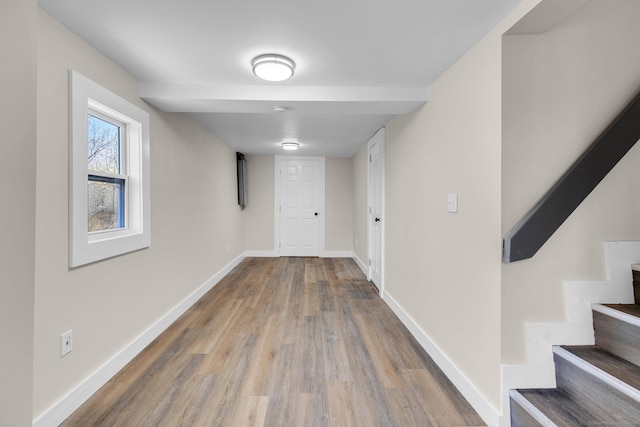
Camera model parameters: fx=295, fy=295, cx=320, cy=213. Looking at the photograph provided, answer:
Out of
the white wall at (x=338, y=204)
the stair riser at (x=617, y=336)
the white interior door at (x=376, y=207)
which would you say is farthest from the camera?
the white wall at (x=338, y=204)

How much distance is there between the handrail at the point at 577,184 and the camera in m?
1.38

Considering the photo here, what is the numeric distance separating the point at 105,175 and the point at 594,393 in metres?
2.92

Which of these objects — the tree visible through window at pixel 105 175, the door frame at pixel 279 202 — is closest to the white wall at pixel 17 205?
the tree visible through window at pixel 105 175

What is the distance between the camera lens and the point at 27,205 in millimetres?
892

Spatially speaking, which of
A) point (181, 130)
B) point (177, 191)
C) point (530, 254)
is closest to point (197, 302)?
point (177, 191)

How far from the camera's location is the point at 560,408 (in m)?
1.32

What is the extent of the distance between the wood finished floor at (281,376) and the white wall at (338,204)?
9.99ft

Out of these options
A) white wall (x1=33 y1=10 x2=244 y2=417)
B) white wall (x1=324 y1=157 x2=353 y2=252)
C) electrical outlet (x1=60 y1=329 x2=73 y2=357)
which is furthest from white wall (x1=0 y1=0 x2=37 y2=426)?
white wall (x1=324 y1=157 x2=353 y2=252)

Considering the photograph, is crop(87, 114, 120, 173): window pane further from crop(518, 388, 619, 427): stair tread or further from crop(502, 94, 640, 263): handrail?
crop(518, 388, 619, 427): stair tread

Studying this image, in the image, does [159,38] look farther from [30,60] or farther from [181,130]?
[181,130]

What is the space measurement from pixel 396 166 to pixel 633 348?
2.20 meters

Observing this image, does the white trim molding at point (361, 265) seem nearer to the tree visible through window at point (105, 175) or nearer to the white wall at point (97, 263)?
the white wall at point (97, 263)

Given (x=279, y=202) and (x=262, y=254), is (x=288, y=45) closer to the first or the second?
(x=279, y=202)

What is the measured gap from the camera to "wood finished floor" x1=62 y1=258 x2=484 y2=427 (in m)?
1.58
